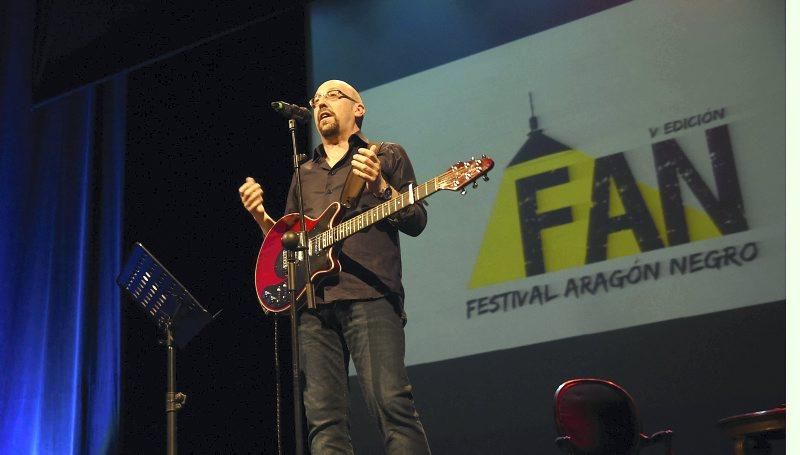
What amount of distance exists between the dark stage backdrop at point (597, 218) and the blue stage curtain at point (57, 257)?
1.93 m

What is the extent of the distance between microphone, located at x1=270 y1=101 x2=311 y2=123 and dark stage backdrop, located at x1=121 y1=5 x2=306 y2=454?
6.79ft

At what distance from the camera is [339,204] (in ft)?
9.15

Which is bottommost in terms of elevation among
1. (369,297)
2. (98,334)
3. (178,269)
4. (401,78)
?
(369,297)

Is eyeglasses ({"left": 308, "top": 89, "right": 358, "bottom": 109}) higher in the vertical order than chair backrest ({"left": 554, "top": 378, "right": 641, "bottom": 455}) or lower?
higher

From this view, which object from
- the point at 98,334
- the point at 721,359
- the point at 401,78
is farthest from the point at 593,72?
the point at 98,334

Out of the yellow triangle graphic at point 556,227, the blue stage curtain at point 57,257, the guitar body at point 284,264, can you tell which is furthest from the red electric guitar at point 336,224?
the blue stage curtain at point 57,257

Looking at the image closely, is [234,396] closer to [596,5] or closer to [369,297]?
[369,297]

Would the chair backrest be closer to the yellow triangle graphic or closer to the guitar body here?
the yellow triangle graphic

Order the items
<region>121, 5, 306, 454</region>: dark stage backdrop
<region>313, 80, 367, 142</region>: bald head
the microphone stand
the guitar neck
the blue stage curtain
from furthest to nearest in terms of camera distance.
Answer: the blue stage curtain → <region>121, 5, 306, 454</region>: dark stage backdrop → <region>313, 80, 367, 142</region>: bald head → the guitar neck → the microphone stand

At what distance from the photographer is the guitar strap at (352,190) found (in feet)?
9.05

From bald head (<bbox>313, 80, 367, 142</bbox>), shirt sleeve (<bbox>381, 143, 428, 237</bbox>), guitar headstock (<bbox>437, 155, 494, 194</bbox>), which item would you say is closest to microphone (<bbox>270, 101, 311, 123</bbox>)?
bald head (<bbox>313, 80, 367, 142</bbox>)

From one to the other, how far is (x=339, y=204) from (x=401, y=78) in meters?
1.85

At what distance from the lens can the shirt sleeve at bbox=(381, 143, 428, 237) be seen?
2.69 metres

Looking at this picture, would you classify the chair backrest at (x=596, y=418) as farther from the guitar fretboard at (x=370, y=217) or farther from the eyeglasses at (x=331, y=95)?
the eyeglasses at (x=331, y=95)
